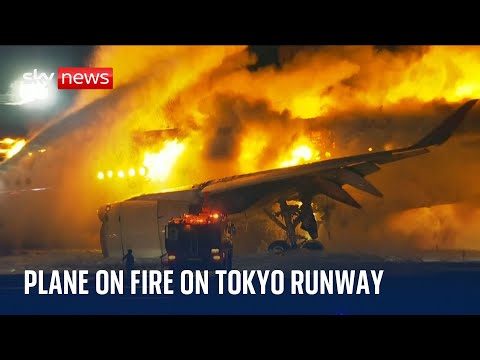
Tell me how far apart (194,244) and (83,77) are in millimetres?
6056

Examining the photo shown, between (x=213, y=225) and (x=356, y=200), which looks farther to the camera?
(x=356, y=200)

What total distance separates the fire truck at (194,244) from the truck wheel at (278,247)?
3264 mm

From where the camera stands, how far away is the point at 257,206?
3303cm

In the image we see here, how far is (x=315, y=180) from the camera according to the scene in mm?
32250

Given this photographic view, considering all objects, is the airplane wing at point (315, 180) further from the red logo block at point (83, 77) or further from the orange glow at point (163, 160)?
the red logo block at point (83, 77)

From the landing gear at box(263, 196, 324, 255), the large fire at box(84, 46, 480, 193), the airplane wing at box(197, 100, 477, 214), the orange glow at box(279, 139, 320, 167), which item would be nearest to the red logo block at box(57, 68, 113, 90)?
the large fire at box(84, 46, 480, 193)

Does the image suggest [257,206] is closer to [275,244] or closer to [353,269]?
[275,244]

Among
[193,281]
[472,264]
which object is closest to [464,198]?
[472,264]

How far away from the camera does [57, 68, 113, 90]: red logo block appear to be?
96.1ft

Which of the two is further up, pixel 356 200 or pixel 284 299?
pixel 356 200

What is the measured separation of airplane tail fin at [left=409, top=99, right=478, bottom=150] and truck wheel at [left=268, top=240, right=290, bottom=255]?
Answer: 19.0ft

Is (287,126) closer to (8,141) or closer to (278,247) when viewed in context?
(278,247)

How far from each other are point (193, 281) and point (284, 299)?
2.64m

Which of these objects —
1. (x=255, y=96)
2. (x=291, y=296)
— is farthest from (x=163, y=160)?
(x=291, y=296)
